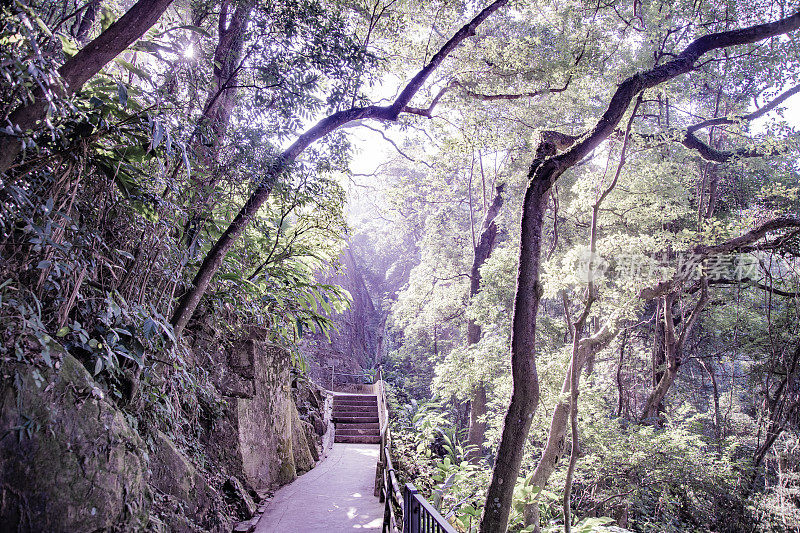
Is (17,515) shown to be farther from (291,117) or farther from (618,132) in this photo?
(618,132)

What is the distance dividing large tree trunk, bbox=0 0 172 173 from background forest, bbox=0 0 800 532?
0.06ft

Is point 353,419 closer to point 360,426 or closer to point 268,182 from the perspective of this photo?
point 360,426

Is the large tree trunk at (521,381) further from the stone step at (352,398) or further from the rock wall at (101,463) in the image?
the stone step at (352,398)

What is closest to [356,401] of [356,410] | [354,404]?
[354,404]

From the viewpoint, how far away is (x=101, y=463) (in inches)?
110

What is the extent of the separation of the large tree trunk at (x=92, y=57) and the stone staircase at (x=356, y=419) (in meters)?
10.9

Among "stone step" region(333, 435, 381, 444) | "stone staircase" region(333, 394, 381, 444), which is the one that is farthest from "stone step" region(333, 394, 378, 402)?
"stone step" region(333, 435, 381, 444)

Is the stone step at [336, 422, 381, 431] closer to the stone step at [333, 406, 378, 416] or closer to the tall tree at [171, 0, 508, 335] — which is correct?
the stone step at [333, 406, 378, 416]

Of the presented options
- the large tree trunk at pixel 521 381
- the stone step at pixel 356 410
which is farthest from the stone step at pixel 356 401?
Result: the large tree trunk at pixel 521 381

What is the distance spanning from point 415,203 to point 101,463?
13.0 m

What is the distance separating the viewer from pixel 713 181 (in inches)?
460

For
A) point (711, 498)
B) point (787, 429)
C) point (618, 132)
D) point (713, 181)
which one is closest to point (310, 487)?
point (618, 132)

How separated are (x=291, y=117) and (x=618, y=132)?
5472 millimetres

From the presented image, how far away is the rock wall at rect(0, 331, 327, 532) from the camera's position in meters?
2.40
